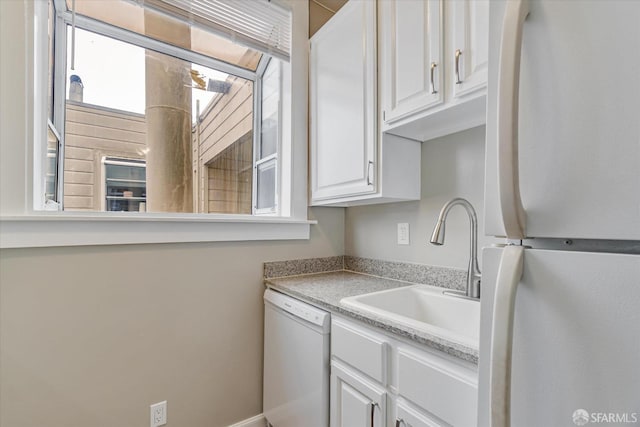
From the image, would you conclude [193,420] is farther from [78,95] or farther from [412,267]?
[78,95]

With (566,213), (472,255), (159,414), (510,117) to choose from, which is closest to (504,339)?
(566,213)

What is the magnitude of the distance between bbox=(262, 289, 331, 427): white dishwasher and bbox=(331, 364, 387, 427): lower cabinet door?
6 cm

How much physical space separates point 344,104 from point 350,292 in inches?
37.8

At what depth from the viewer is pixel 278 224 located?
6.02 feet

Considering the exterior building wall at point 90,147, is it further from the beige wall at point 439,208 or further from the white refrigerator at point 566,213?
the white refrigerator at point 566,213

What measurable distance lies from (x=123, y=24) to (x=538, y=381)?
2158 mm

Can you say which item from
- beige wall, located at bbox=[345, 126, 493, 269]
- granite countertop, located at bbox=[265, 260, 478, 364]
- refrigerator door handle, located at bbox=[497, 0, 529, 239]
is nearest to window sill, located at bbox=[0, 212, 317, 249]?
granite countertop, located at bbox=[265, 260, 478, 364]

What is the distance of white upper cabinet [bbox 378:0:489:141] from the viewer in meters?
1.07

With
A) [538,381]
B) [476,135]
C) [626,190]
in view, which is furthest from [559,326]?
[476,135]

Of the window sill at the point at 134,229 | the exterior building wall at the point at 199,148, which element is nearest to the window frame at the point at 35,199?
the window sill at the point at 134,229

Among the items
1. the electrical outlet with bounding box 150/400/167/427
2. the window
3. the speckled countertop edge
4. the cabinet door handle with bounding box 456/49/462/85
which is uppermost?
the cabinet door handle with bounding box 456/49/462/85

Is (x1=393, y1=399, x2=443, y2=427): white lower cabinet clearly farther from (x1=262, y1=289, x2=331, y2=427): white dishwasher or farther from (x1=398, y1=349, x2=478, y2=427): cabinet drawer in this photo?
(x1=262, y1=289, x2=331, y2=427): white dishwasher

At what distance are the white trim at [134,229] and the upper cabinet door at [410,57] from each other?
90 cm

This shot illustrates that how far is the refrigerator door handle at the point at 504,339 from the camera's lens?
517 millimetres
